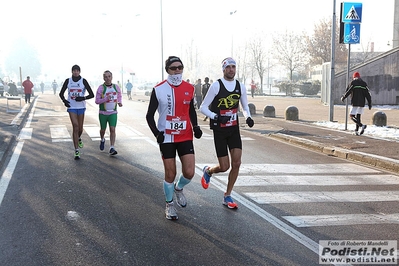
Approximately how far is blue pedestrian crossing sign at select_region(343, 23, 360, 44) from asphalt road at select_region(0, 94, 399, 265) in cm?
540

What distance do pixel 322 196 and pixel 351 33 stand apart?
28.7 feet

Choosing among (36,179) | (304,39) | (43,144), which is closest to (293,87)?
(304,39)

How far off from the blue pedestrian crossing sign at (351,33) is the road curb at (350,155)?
3.52 m

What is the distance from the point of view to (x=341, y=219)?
5938 millimetres

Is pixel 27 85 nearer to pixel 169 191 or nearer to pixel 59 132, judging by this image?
pixel 59 132

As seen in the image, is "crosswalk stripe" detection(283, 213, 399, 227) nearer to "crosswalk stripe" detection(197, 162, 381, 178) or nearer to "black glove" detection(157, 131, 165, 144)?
"black glove" detection(157, 131, 165, 144)

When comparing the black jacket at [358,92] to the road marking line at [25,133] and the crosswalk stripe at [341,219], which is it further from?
the road marking line at [25,133]

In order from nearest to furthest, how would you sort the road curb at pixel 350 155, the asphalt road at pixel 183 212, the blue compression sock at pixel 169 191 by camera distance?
the asphalt road at pixel 183 212 → the blue compression sock at pixel 169 191 → the road curb at pixel 350 155

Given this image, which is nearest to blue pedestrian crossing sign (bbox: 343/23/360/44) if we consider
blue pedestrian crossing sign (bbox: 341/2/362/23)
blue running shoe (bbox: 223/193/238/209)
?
blue pedestrian crossing sign (bbox: 341/2/362/23)

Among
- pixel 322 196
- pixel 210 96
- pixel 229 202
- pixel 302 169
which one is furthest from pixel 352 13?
pixel 229 202

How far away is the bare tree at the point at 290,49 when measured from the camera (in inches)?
2815

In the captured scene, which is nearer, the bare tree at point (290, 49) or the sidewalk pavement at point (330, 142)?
the sidewalk pavement at point (330, 142)

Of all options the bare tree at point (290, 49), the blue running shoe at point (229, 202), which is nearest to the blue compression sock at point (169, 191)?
the blue running shoe at point (229, 202)

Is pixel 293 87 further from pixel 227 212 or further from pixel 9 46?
pixel 9 46
